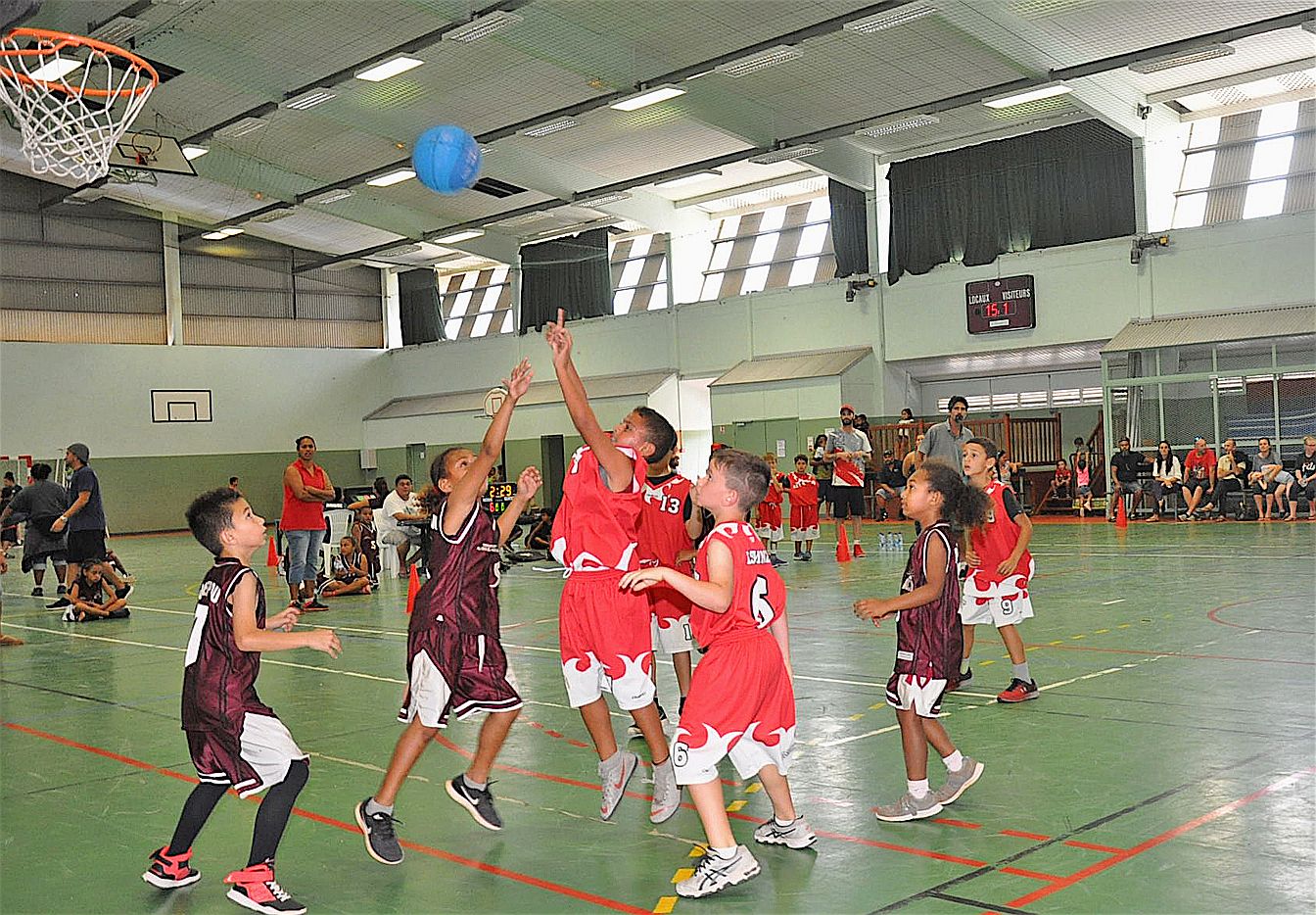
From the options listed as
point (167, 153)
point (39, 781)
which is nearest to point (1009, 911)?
point (39, 781)

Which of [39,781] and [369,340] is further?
[369,340]

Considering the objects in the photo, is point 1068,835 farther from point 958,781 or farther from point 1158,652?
point 1158,652

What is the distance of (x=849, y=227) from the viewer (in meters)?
29.8

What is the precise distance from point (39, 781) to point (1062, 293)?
23.8 m

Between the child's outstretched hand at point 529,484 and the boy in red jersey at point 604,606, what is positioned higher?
the child's outstretched hand at point 529,484

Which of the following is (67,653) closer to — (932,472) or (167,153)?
(932,472)

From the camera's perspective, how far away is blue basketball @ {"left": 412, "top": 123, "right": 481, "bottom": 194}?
13.6 metres

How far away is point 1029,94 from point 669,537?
63.8ft

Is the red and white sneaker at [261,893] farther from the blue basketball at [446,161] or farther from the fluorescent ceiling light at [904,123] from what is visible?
the fluorescent ceiling light at [904,123]

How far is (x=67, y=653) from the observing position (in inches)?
446

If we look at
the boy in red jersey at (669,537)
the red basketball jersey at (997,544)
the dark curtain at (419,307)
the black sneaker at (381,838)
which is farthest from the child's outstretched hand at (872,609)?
the dark curtain at (419,307)

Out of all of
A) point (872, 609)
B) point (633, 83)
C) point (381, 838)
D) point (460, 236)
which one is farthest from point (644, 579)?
point (460, 236)

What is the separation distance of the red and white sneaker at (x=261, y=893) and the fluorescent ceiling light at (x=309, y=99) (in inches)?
796

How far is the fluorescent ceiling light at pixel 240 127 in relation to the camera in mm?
24625
